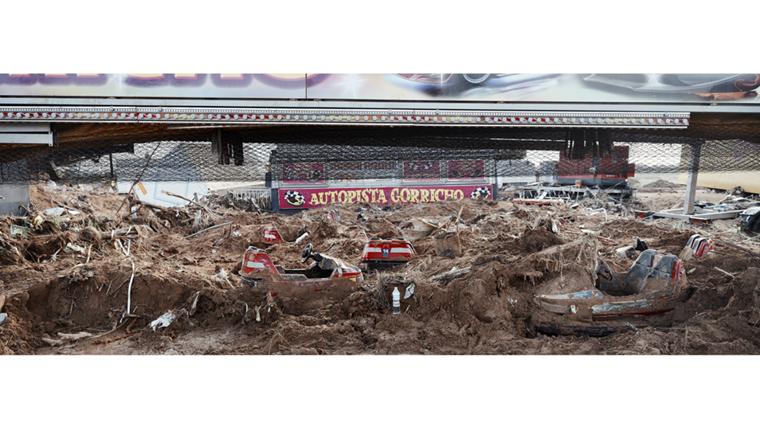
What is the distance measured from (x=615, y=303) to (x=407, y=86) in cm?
239

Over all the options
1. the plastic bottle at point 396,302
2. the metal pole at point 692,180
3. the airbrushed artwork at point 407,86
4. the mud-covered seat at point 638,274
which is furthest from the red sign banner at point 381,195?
the metal pole at point 692,180

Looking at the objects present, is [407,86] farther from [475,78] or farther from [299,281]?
[299,281]

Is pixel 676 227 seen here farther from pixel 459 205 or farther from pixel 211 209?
pixel 211 209

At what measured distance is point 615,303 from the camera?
13.9 ft

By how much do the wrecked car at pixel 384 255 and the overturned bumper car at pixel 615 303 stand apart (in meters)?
1.30

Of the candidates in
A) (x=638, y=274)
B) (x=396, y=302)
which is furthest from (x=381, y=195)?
(x=638, y=274)

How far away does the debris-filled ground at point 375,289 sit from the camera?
4.04m

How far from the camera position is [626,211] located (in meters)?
5.59

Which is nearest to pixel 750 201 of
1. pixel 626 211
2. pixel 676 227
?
pixel 676 227

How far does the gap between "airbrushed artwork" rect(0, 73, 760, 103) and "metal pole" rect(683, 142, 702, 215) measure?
620 millimetres

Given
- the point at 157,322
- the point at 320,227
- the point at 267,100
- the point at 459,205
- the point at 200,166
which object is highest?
the point at 267,100

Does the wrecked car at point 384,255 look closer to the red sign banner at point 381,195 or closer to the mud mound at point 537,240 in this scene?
the red sign banner at point 381,195

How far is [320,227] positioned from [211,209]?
1239 millimetres

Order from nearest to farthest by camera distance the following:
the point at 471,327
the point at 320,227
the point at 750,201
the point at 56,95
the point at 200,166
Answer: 1. the point at 56,95
2. the point at 471,327
3. the point at 200,166
4. the point at 750,201
5. the point at 320,227
